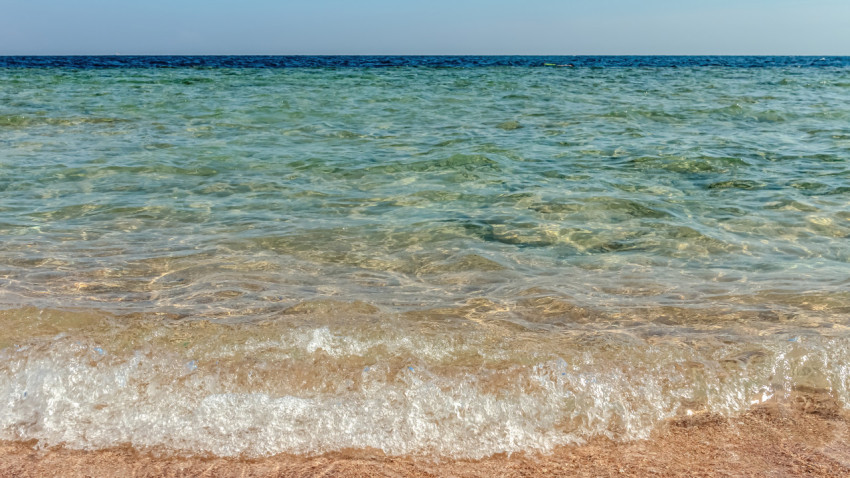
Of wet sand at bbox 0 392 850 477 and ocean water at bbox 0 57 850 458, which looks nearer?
wet sand at bbox 0 392 850 477

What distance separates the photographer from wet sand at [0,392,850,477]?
2521 mm

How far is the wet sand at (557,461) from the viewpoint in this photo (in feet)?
8.27

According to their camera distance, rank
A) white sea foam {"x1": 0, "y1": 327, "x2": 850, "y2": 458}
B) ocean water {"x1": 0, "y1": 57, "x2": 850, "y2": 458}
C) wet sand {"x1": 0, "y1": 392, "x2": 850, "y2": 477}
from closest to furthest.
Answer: wet sand {"x1": 0, "y1": 392, "x2": 850, "y2": 477} < white sea foam {"x1": 0, "y1": 327, "x2": 850, "y2": 458} < ocean water {"x1": 0, "y1": 57, "x2": 850, "y2": 458}

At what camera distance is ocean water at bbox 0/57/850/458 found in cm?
286

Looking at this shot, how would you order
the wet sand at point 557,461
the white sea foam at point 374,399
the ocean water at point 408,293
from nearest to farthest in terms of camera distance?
the wet sand at point 557,461
the white sea foam at point 374,399
the ocean water at point 408,293

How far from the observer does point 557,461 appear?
262cm

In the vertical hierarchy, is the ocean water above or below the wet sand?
above

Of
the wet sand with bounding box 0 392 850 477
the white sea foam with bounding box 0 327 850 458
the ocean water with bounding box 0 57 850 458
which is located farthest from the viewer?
the ocean water with bounding box 0 57 850 458

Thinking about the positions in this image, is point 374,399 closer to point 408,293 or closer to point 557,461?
point 557,461

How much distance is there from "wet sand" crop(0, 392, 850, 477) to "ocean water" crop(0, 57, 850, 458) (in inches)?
3.0

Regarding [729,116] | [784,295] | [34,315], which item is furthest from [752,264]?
[729,116]

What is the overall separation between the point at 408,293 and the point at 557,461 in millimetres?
1703

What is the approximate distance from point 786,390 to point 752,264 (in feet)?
5.79

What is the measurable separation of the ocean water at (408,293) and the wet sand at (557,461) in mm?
75
